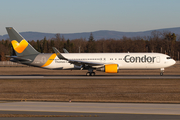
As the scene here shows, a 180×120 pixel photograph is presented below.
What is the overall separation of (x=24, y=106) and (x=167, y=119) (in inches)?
324

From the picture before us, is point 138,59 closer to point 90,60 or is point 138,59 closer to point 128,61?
point 128,61

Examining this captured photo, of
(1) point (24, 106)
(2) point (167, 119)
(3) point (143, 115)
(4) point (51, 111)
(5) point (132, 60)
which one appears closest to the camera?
(2) point (167, 119)

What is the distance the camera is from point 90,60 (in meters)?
40.9

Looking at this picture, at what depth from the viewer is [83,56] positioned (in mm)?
41469

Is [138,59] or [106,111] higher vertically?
[138,59]

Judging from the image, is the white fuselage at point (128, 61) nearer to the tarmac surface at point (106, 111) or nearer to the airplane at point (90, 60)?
the airplane at point (90, 60)

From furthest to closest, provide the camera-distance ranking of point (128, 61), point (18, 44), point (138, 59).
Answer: point (18, 44) < point (138, 59) < point (128, 61)

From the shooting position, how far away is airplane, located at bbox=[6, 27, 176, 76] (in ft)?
131

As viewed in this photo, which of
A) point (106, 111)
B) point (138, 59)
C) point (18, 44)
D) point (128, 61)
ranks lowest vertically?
point (106, 111)

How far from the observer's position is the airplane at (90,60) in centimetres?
4003

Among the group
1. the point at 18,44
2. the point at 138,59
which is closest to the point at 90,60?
the point at 138,59

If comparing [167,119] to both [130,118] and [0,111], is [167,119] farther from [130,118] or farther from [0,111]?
[0,111]

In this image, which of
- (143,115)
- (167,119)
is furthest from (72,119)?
(167,119)

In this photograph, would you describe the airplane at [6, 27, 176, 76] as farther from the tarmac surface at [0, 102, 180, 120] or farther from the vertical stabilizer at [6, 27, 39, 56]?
the tarmac surface at [0, 102, 180, 120]
